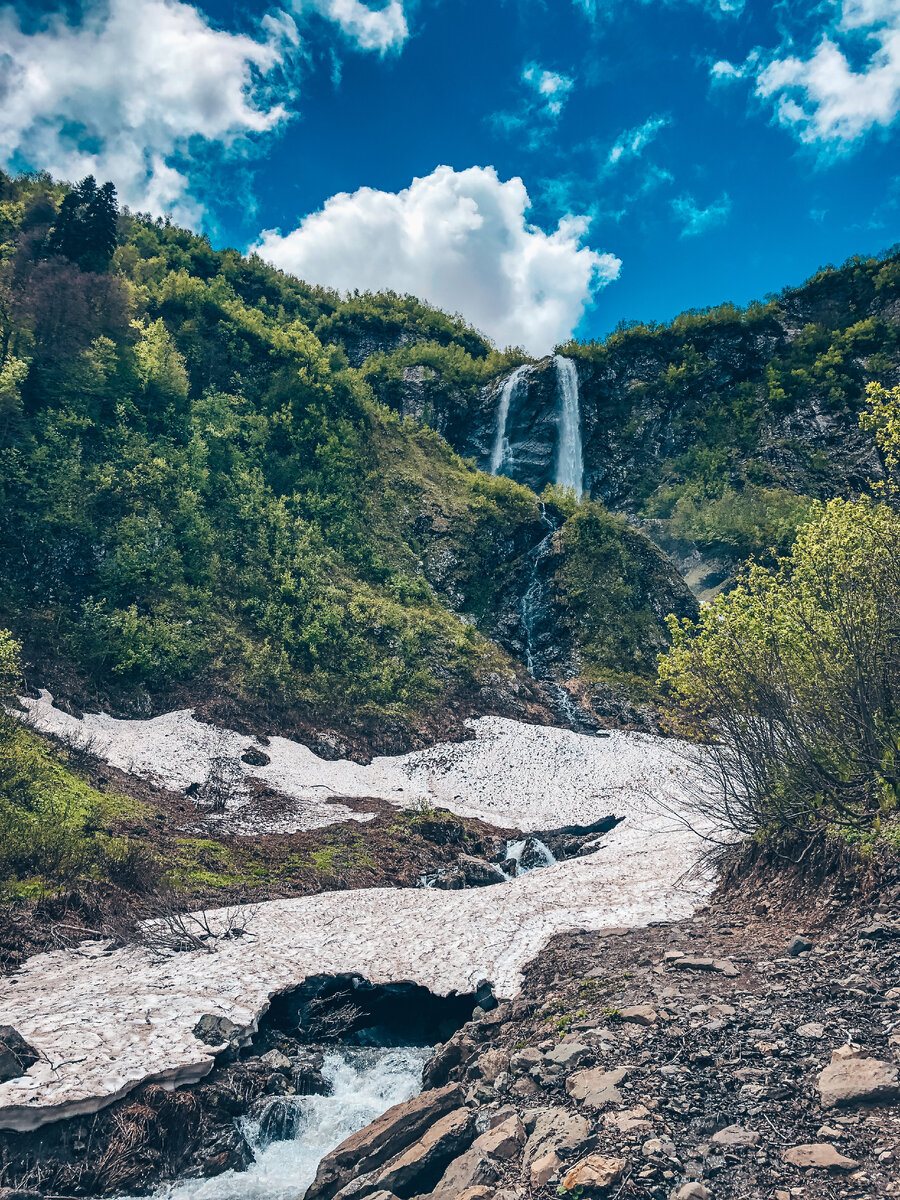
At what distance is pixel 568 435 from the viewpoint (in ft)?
213

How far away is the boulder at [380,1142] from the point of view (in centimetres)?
736

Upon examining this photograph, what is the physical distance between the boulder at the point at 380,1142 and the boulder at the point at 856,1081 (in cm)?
434

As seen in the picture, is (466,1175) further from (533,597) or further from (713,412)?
(713,412)

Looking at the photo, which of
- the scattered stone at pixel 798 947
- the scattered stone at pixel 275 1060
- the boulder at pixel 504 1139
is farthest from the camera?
the scattered stone at pixel 275 1060

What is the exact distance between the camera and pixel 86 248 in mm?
38438

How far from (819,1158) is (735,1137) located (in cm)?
73

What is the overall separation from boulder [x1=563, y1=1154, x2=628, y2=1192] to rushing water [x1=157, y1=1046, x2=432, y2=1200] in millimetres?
4275

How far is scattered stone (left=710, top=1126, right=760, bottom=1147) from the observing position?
5.44m

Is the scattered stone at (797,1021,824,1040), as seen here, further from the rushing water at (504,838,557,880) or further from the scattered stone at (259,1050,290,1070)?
the rushing water at (504,838,557,880)

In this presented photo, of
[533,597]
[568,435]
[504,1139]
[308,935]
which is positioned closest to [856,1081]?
[504,1139]

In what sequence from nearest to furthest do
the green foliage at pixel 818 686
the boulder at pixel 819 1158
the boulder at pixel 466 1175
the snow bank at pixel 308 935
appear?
the boulder at pixel 819 1158
the boulder at pixel 466 1175
the snow bank at pixel 308 935
the green foliage at pixel 818 686

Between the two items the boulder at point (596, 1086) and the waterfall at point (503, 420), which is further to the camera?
the waterfall at point (503, 420)

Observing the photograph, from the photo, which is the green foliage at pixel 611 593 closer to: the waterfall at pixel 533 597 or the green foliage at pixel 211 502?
the waterfall at pixel 533 597

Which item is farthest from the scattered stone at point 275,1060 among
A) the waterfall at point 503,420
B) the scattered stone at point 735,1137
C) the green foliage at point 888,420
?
the waterfall at point 503,420
